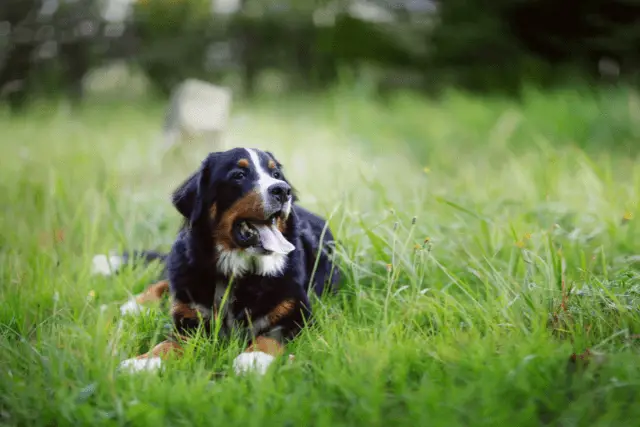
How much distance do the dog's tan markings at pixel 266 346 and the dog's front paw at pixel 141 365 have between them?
16.0 inches

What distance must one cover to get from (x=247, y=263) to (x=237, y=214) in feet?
0.83

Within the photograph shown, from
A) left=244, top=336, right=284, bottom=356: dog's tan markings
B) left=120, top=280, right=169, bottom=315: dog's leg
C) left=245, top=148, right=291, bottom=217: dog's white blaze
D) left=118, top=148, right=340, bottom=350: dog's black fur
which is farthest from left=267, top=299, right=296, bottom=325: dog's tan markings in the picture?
left=120, top=280, right=169, bottom=315: dog's leg

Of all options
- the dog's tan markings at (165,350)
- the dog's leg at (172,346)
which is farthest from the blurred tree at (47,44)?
the dog's tan markings at (165,350)

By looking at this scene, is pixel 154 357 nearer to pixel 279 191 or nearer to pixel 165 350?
pixel 165 350

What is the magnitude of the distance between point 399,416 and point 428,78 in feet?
38.1

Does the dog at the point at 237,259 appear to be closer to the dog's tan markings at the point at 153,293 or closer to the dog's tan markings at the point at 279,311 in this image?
the dog's tan markings at the point at 279,311

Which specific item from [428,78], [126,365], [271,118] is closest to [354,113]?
[271,118]

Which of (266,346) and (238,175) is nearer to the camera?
(266,346)

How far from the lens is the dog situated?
9.76 ft

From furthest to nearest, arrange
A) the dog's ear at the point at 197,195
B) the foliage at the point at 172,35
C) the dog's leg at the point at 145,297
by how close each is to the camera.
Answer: the foliage at the point at 172,35 < the dog's leg at the point at 145,297 < the dog's ear at the point at 197,195

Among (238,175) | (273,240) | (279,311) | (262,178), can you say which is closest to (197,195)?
(238,175)

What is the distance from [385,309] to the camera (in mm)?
2779

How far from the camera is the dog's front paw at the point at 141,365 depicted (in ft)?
8.54

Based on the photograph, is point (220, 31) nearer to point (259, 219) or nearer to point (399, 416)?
point (259, 219)
